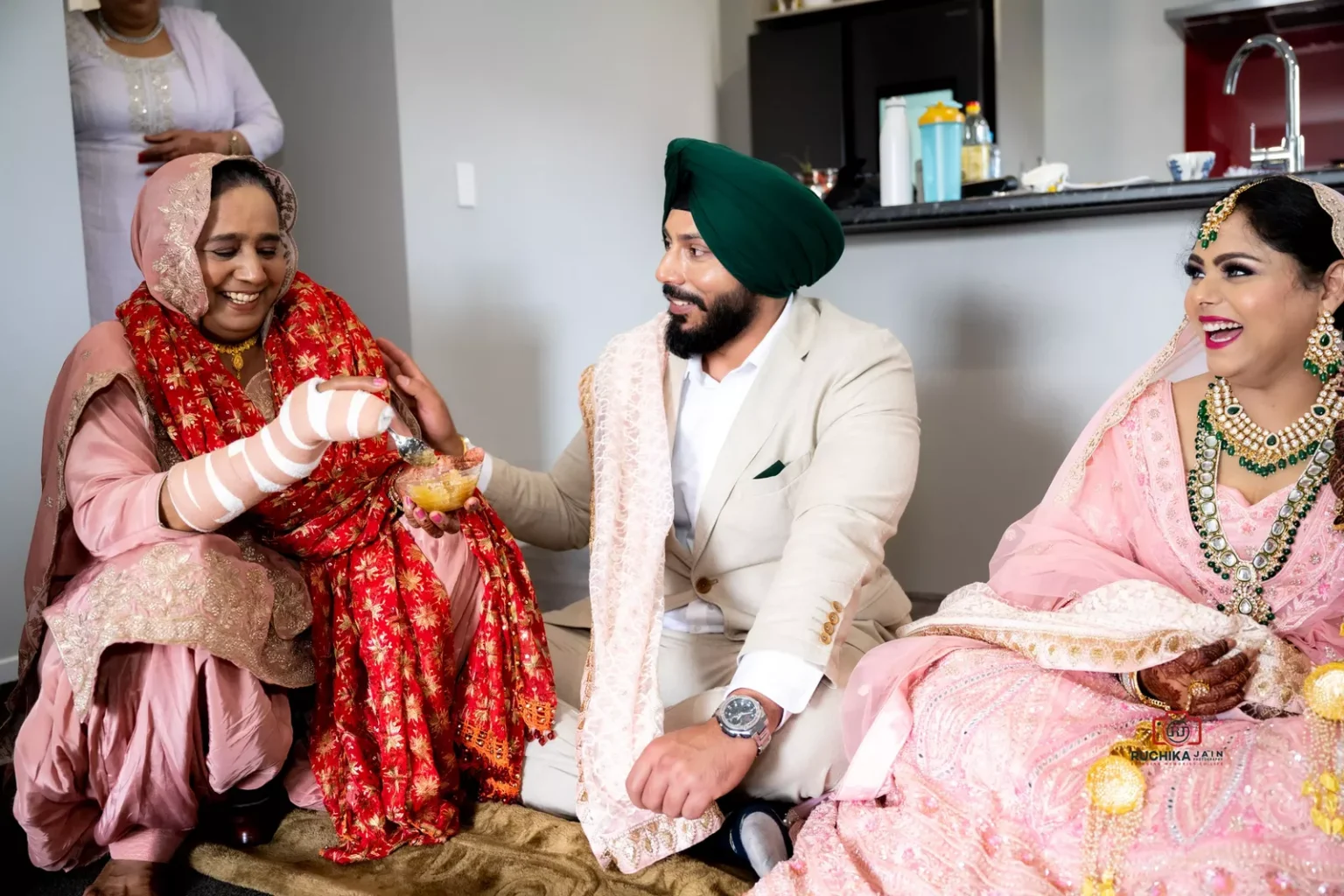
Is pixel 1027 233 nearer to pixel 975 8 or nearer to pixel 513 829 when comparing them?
pixel 513 829

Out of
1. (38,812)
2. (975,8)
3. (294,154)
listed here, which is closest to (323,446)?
(38,812)

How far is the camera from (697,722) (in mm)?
1750

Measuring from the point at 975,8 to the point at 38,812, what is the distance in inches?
157

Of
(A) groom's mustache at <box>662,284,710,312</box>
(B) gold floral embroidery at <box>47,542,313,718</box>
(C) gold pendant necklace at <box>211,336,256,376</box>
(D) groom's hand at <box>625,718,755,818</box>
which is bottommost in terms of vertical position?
(D) groom's hand at <box>625,718,755,818</box>

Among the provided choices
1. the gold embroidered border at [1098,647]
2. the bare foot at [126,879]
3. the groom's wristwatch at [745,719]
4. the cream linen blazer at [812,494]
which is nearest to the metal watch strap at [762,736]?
the groom's wristwatch at [745,719]

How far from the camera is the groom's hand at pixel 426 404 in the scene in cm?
189

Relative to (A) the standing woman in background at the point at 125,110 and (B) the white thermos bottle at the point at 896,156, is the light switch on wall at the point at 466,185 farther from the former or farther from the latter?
(B) the white thermos bottle at the point at 896,156

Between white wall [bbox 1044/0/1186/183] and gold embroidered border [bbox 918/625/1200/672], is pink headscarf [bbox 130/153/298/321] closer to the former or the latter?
gold embroidered border [bbox 918/625/1200/672]

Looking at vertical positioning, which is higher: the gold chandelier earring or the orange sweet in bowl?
the gold chandelier earring

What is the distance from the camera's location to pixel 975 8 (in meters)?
4.30

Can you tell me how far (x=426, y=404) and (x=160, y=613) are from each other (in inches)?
21.2

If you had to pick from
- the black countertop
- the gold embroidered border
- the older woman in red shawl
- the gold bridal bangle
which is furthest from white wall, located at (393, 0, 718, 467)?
the gold bridal bangle

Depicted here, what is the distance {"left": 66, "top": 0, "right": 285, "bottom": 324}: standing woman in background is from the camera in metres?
2.49

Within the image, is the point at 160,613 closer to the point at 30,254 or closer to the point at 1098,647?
the point at 30,254
